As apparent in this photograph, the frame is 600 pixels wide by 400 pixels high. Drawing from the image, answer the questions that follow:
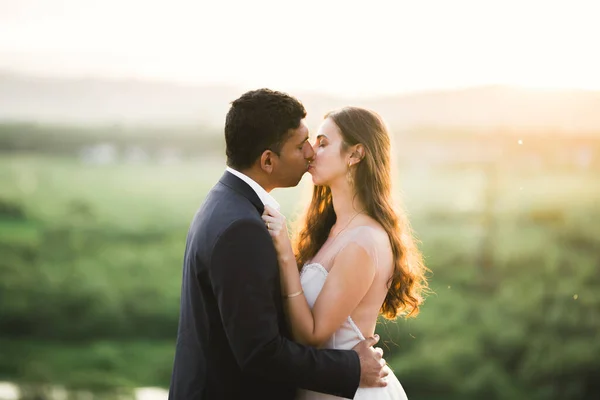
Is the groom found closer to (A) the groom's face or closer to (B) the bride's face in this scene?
(A) the groom's face

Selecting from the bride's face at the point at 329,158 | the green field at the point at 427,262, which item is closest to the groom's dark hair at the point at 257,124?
the bride's face at the point at 329,158

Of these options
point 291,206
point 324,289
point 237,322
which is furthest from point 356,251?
point 291,206

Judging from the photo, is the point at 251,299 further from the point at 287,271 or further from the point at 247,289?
the point at 287,271

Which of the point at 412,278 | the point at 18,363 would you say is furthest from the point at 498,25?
→ the point at 18,363

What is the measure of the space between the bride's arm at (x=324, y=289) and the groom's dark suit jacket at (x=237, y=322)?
4cm

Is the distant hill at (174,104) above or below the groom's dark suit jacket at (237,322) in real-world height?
above

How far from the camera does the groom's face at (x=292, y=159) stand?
1759 millimetres

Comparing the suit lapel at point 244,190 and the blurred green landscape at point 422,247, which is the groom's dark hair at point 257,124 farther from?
the blurred green landscape at point 422,247

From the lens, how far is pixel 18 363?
449 centimetres

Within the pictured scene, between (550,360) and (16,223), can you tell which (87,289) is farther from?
(550,360)

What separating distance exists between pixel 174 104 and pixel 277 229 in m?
2.96

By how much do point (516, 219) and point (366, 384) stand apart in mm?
2760

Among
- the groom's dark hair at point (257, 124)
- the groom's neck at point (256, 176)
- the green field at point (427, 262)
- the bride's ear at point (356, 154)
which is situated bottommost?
the green field at point (427, 262)

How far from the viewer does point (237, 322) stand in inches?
61.4
